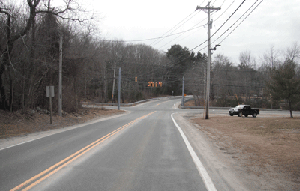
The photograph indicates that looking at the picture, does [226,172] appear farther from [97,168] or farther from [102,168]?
[97,168]

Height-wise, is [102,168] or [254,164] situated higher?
[102,168]

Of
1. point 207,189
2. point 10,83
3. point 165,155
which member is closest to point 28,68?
point 10,83

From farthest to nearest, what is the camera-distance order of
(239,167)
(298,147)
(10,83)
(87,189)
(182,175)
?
(10,83) → (298,147) → (239,167) → (182,175) → (87,189)

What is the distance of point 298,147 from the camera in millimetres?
9352

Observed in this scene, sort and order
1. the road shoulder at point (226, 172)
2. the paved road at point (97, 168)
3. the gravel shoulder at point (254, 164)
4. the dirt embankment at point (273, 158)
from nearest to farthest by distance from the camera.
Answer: the paved road at point (97, 168) → the road shoulder at point (226, 172) → the gravel shoulder at point (254, 164) → the dirt embankment at point (273, 158)

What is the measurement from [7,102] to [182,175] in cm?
1540

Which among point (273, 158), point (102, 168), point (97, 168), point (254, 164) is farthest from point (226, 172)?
point (97, 168)

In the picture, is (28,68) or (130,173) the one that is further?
(28,68)

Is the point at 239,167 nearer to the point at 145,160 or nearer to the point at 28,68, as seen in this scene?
the point at 145,160

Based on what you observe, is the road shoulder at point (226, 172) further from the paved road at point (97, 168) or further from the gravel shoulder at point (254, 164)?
the paved road at point (97, 168)

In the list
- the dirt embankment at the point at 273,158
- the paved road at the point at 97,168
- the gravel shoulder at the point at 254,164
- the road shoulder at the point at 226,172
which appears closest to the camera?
the paved road at the point at 97,168

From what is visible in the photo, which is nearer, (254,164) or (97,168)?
(97,168)

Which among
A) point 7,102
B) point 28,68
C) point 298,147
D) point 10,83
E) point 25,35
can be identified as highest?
point 25,35

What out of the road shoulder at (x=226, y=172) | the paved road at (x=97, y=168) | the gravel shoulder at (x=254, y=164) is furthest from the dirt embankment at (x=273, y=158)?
the paved road at (x=97, y=168)
